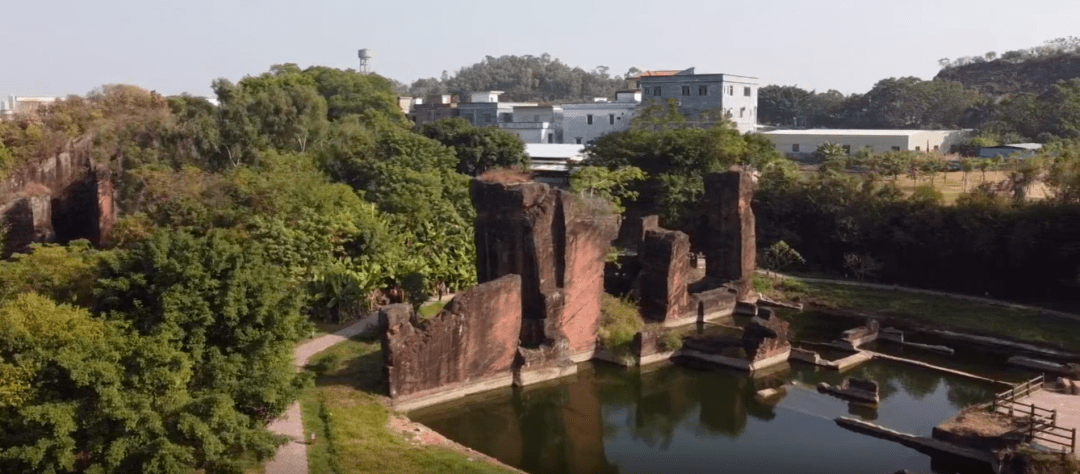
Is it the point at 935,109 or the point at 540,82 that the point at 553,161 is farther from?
the point at 540,82

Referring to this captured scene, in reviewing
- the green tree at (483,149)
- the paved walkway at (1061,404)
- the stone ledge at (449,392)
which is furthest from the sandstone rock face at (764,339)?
the green tree at (483,149)

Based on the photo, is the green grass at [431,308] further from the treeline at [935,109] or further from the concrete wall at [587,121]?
the treeline at [935,109]

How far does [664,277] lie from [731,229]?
196 inches

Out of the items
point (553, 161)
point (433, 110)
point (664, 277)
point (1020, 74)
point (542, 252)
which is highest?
point (1020, 74)

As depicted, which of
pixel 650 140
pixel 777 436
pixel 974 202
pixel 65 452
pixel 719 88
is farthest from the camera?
pixel 719 88

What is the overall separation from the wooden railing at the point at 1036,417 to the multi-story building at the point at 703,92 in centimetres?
3464

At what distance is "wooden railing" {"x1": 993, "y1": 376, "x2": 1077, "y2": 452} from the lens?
16.5 m

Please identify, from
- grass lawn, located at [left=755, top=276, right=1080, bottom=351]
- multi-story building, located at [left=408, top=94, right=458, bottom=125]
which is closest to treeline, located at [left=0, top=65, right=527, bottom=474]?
grass lawn, located at [left=755, top=276, right=1080, bottom=351]

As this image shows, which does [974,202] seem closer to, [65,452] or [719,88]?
[719,88]

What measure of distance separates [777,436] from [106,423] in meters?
12.3

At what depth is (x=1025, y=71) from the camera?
81062mm

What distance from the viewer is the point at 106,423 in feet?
43.5

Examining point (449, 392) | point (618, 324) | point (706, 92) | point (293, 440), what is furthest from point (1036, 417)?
point (706, 92)

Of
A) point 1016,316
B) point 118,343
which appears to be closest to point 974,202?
point 1016,316
